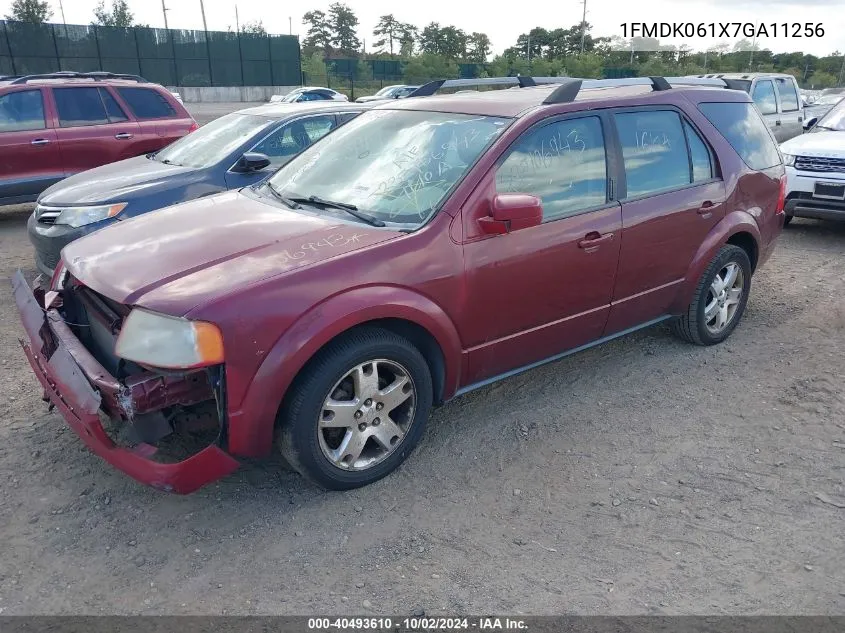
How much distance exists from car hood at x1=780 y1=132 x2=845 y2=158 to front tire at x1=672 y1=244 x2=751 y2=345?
380 centimetres

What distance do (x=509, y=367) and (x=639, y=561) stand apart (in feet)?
4.13

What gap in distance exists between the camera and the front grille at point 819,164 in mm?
7512

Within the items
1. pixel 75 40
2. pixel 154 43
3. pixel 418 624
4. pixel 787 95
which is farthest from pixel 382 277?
pixel 154 43

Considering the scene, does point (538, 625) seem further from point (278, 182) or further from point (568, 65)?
point (568, 65)

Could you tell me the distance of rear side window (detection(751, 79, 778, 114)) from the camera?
39.1ft

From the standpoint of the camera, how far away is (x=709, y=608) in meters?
2.53

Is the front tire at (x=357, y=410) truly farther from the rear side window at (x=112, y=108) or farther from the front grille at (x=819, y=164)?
the rear side window at (x=112, y=108)

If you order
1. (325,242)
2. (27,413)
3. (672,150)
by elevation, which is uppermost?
(672,150)

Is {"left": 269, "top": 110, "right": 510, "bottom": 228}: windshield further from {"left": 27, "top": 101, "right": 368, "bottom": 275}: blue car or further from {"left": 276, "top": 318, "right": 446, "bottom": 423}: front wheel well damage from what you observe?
{"left": 27, "top": 101, "right": 368, "bottom": 275}: blue car

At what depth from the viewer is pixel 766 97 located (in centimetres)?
1218

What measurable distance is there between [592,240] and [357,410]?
1661 millimetres

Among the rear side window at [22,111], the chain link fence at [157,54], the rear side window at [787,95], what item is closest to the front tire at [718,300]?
the rear side window at [22,111]

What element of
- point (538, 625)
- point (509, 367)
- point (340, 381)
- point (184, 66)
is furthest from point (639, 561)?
point (184, 66)

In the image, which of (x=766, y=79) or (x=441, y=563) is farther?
(x=766, y=79)
